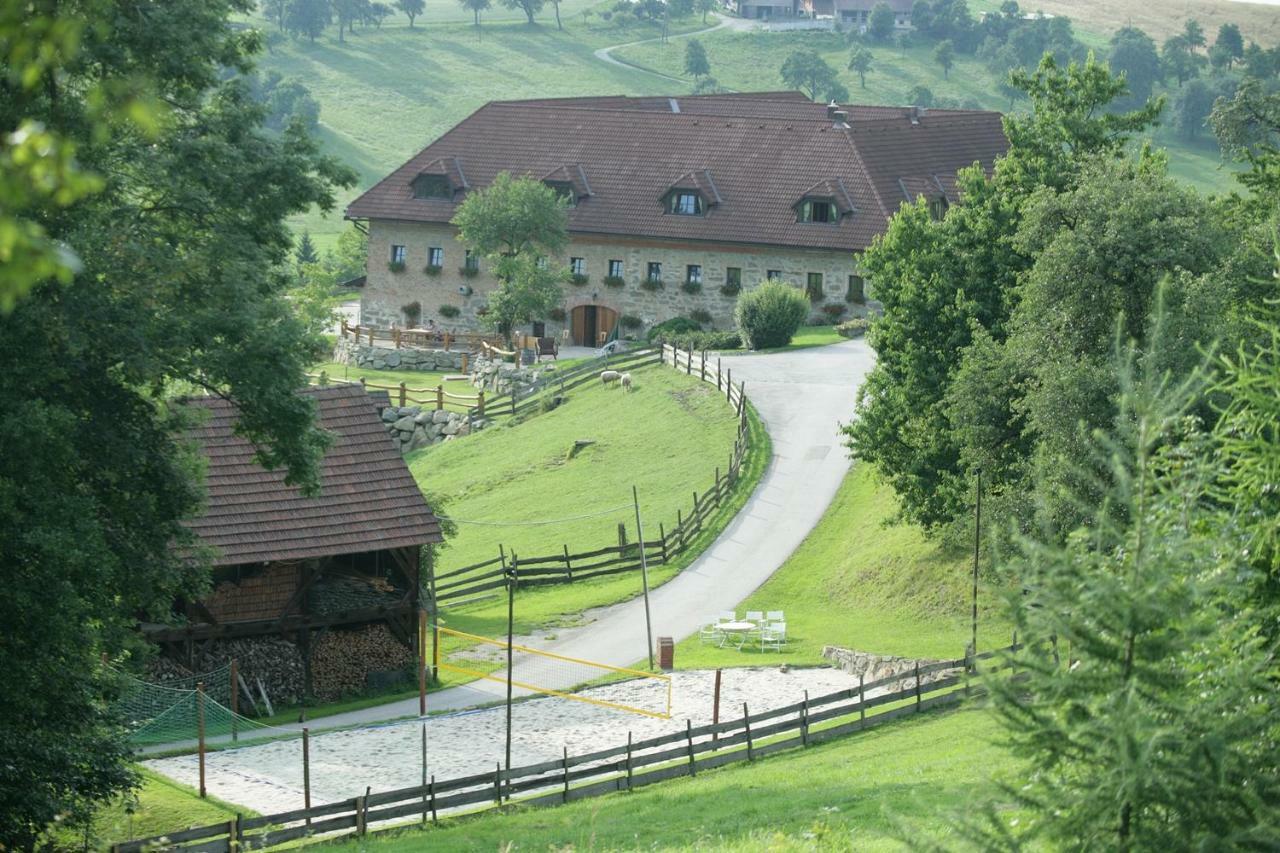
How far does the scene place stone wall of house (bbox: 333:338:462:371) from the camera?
69.1m

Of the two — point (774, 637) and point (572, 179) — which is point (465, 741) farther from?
point (572, 179)

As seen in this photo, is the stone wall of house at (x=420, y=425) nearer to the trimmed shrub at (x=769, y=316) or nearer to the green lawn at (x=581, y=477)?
the green lawn at (x=581, y=477)

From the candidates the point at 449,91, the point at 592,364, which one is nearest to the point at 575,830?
the point at 592,364

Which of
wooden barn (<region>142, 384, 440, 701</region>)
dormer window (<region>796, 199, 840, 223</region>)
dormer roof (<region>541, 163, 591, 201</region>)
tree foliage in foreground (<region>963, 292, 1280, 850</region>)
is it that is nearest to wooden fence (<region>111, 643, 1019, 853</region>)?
wooden barn (<region>142, 384, 440, 701</region>)

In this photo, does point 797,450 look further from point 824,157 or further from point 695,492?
point 824,157

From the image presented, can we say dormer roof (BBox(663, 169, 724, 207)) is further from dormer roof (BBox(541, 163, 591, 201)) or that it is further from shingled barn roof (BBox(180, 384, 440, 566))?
shingled barn roof (BBox(180, 384, 440, 566))

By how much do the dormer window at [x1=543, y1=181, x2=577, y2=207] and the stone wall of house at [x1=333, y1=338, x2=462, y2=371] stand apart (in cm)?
890

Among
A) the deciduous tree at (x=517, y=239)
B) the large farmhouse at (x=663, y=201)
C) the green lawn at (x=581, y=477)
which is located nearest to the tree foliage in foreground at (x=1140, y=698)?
the green lawn at (x=581, y=477)

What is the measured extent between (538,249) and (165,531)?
160 feet

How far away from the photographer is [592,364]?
61.2 m

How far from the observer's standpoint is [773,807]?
846 inches

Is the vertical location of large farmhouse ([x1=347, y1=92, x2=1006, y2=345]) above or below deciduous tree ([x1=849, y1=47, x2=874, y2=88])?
below

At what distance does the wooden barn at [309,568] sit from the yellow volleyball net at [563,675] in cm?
177

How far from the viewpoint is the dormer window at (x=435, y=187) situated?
75250mm
